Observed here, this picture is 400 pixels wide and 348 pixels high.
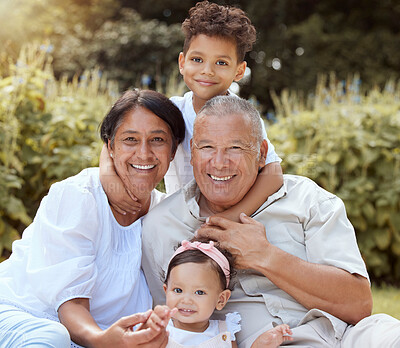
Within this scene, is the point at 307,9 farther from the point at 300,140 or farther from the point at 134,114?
the point at 134,114

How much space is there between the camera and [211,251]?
266cm

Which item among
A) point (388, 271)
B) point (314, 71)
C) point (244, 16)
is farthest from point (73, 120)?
point (314, 71)

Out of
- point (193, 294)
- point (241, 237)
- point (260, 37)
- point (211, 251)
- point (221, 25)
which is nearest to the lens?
point (193, 294)

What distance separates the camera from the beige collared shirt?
271 centimetres

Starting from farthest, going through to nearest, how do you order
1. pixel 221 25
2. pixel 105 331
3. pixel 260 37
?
pixel 260 37
pixel 221 25
pixel 105 331

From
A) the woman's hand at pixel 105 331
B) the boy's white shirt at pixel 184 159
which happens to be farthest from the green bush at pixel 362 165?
the woman's hand at pixel 105 331

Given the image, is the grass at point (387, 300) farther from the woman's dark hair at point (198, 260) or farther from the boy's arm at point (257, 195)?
the woman's dark hair at point (198, 260)

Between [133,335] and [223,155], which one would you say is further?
A: [223,155]

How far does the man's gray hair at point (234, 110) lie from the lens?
2873mm

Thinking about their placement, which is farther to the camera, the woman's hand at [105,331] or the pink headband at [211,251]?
the pink headband at [211,251]

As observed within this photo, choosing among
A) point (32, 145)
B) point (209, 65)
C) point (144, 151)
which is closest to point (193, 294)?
point (144, 151)

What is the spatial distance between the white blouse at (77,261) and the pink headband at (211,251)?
35 cm

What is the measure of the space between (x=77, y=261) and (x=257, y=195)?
990mm

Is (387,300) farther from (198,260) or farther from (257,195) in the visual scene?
(198,260)
